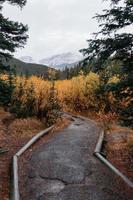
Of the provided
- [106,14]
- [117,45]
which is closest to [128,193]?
[117,45]

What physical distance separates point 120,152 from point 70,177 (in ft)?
16.7

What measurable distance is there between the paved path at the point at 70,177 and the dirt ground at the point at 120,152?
0.76 metres

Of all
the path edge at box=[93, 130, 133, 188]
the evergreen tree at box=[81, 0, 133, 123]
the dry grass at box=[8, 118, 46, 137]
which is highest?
the evergreen tree at box=[81, 0, 133, 123]

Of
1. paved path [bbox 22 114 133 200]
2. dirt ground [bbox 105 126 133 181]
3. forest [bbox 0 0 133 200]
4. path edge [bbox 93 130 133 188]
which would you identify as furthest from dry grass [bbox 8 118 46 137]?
path edge [bbox 93 130 133 188]

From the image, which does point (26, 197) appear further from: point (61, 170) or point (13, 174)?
point (61, 170)

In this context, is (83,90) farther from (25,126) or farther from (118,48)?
(118,48)

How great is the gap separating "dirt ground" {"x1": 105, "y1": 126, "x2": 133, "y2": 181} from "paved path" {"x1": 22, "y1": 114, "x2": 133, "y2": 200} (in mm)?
761

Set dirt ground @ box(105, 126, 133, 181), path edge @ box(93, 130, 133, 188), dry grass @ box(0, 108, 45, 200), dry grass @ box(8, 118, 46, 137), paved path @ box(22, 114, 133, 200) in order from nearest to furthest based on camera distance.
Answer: paved path @ box(22, 114, 133, 200) → path edge @ box(93, 130, 133, 188) → dry grass @ box(0, 108, 45, 200) → dirt ground @ box(105, 126, 133, 181) → dry grass @ box(8, 118, 46, 137)

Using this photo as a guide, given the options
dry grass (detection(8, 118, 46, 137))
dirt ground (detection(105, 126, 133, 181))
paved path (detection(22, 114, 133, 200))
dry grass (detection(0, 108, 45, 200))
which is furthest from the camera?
dry grass (detection(8, 118, 46, 137))

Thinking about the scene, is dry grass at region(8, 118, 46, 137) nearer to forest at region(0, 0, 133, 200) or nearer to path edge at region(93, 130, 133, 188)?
forest at region(0, 0, 133, 200)

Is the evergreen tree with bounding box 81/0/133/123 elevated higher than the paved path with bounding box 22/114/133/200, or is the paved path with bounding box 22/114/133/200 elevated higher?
the evergreen tree with bounding box 81/0/133/123

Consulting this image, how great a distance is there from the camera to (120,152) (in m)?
17.2

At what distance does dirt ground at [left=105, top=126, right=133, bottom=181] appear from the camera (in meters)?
14.5

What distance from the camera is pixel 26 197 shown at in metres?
10.9
